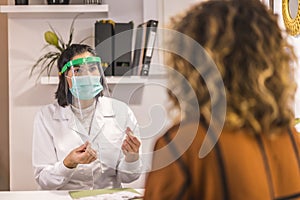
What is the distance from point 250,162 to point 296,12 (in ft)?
4.92

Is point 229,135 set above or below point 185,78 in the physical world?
below

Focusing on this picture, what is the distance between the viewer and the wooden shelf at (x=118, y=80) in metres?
3.02

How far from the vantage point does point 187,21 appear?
3.21 feet

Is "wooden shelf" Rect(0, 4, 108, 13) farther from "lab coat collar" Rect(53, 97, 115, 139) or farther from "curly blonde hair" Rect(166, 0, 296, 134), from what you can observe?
→ "curly blonde hair" Rect(166, 0, 296, 134)

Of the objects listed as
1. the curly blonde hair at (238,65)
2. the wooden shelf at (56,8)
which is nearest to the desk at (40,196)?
the wooden shelf at (56,8)

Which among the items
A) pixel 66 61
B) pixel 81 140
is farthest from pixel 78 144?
pixel 66 61

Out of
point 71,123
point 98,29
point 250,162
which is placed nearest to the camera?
point 250,162

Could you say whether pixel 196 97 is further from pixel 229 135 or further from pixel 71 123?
pixel 71 123

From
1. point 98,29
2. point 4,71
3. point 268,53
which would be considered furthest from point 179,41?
point 4,71

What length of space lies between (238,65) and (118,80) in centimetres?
211

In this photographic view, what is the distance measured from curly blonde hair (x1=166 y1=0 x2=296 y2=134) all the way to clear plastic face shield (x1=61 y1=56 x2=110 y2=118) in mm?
1505

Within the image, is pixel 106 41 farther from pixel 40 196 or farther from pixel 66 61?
pixel 40 196

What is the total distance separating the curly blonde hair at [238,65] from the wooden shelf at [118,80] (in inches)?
80.2

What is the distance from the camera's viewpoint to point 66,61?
2.54 meters
